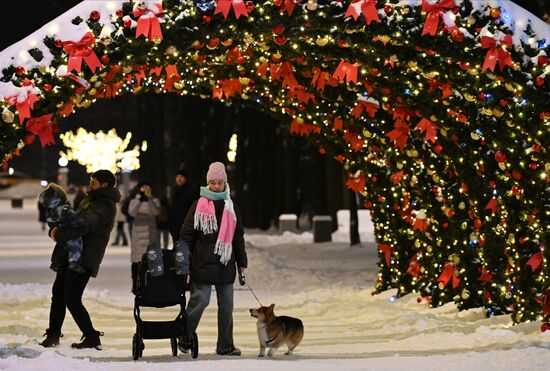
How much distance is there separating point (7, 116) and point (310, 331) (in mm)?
4858

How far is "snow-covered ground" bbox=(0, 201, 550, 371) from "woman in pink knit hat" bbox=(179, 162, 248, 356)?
35cm

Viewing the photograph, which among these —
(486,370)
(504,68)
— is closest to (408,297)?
(504,68)

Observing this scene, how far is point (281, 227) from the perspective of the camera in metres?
38.5

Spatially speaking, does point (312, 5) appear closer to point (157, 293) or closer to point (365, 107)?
point (157, 293)

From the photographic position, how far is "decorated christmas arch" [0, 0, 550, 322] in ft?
38.1

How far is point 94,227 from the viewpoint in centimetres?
1269

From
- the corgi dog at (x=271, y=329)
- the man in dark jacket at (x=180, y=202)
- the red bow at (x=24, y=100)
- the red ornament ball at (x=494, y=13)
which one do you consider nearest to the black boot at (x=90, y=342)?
the corgi dog at (x=271, y=329)

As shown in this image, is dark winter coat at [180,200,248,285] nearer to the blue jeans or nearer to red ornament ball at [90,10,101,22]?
the blue jeans

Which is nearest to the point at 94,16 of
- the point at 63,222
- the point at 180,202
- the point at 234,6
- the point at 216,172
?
the point at 234,6

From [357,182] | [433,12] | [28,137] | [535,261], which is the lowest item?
[535,261]

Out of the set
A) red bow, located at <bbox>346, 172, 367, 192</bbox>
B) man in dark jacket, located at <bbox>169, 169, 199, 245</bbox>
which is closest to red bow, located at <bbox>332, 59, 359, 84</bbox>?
red bow, located at <bbox>346, 172, 367, 192</bbox>

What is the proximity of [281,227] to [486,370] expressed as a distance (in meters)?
28.0

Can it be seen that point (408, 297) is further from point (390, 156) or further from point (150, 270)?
point (150, 270)

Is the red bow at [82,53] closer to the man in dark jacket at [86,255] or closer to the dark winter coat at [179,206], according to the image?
the man in dark jacket at [86,255]
